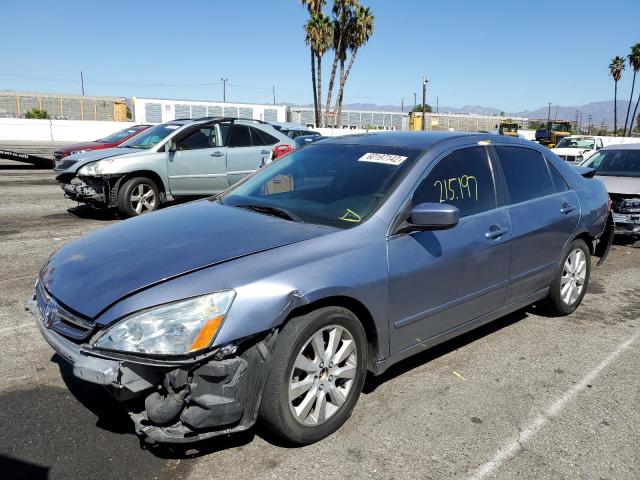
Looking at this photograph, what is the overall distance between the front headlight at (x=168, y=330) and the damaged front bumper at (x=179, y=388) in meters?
0.06

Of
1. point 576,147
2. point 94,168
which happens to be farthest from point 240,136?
point 576,147

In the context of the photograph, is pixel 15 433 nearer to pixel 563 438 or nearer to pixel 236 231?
pixel 236 231

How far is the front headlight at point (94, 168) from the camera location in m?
8.55

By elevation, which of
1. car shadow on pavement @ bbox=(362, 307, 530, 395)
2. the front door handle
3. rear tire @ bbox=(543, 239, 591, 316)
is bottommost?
car shadow on pavement @ bbox=(362, 307, 530, 395)

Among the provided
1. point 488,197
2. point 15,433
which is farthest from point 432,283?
point 15,433

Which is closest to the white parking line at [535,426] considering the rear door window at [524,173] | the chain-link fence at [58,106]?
the rear door window at [524,173]

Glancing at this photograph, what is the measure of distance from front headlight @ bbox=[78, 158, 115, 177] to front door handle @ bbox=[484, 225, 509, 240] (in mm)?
6596

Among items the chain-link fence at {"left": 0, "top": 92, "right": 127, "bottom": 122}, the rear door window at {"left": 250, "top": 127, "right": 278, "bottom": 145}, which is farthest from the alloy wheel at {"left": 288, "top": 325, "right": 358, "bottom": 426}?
the chain-link fence at {"left": 0, "top": 92, "right": 127, "bottom": 122}

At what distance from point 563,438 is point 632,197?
5.80 metres

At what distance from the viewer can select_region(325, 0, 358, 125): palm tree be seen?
131ft

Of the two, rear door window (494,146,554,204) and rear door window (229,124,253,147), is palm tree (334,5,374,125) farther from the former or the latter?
rear door window (494,146,554,204)

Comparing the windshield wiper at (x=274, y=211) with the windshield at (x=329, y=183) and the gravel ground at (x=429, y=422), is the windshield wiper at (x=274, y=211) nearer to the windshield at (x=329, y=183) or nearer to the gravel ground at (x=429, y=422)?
the windshield at (x=329, y=183)

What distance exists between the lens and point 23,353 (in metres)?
3.90

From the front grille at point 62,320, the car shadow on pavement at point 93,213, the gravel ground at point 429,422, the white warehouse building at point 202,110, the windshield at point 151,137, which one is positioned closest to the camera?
the front grille at point 62,320
